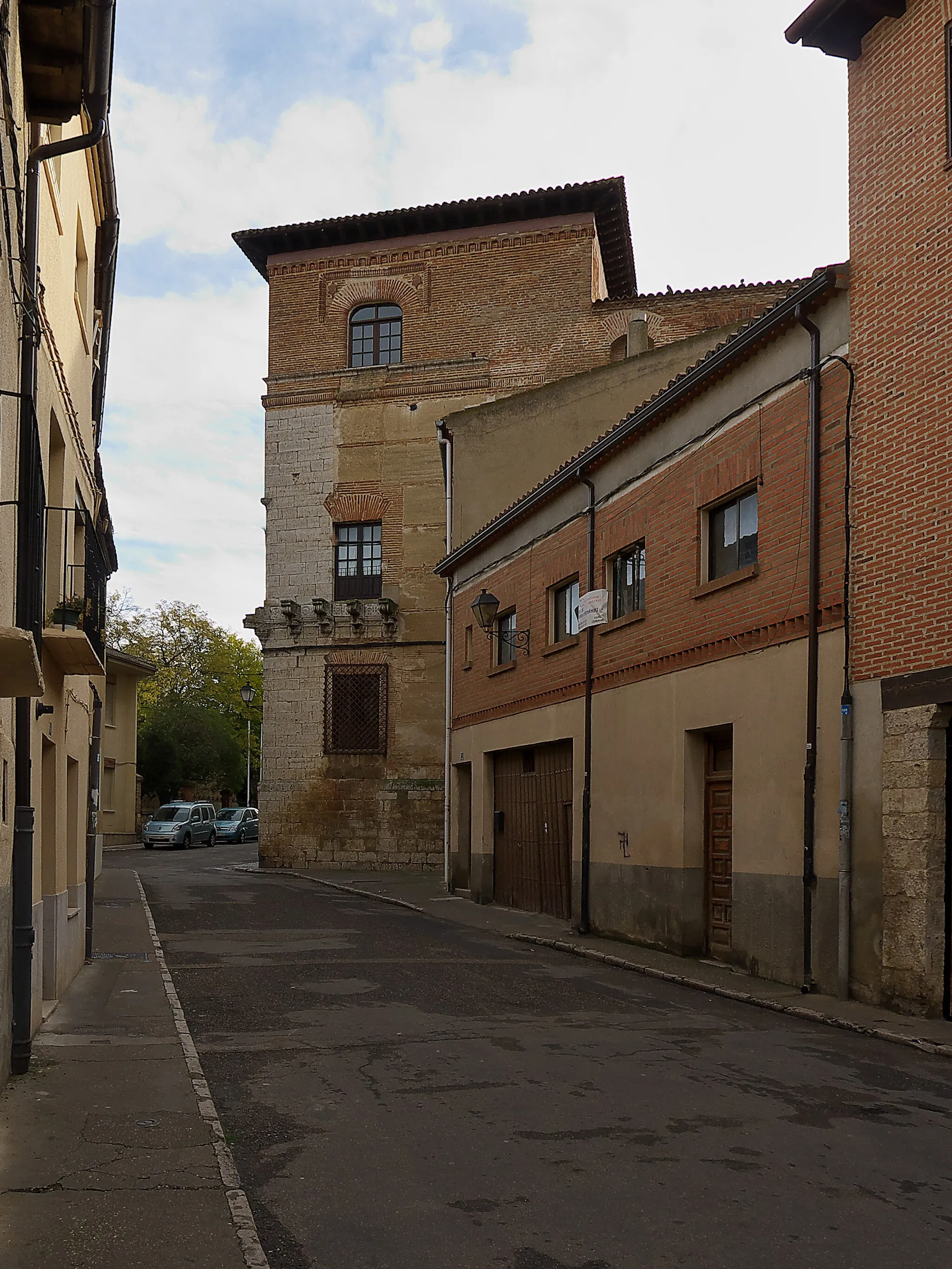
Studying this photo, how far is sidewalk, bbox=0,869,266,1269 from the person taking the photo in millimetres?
4852

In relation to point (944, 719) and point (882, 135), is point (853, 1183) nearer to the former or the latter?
point (944, 719)

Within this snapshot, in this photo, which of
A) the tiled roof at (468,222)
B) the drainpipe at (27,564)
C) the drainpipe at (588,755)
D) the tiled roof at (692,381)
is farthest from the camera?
the tiled roof at (468,222)

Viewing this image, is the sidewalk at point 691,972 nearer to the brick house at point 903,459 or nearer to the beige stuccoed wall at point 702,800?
the beige stuccoed wall at point 702,800

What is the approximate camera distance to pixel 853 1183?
18.6 ft

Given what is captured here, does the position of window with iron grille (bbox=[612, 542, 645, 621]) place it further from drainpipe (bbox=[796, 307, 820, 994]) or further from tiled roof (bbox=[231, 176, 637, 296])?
tiled roof (bbox=[231, 176, 637, 296])

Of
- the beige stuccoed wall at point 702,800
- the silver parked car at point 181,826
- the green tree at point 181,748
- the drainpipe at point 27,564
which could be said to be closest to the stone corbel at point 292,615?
the beige stuccoed wall at point 702,800

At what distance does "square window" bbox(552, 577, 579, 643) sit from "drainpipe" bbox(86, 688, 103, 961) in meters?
6.72

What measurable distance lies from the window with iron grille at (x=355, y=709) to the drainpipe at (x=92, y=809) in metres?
12.5

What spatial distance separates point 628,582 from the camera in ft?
54.3

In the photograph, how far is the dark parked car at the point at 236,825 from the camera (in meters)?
50.5

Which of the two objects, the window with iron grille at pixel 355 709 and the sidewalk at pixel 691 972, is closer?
the sidewalk at pixel 691 972

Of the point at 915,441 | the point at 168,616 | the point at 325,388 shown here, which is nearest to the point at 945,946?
the point at 915,441

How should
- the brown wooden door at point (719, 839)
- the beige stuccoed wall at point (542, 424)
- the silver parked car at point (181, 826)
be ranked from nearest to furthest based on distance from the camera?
the brown wooden door at point (719, 839), the beige stuccoed wall at point (542, 424), the silver parked car at point (181, 826)

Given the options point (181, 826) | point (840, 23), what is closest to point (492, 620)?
point (840, 23)
